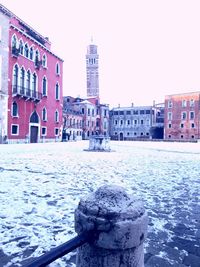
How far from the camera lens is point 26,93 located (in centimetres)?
2619

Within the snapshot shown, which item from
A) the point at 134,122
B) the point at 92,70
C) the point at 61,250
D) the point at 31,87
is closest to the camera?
the point at 61,250

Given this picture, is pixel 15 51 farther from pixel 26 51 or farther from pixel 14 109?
pixel 14 109

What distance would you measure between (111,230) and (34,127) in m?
28.1

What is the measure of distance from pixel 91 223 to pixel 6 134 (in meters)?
24.2

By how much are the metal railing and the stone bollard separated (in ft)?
0.12

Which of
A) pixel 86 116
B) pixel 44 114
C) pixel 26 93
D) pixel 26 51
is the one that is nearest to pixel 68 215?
pixel 26 93

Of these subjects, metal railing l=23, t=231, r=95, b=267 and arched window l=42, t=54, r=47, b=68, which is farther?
arched window l=42, t=54, r=47, b=68

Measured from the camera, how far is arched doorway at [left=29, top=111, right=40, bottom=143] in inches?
1086

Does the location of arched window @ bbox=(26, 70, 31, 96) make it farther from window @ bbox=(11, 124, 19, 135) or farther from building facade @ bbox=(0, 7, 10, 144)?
window @ bbox=(11, 124, 19, 135)

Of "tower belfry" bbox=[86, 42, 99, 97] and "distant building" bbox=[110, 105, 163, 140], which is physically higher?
"tower belfry" bbox=[86, 42, 99, 97]

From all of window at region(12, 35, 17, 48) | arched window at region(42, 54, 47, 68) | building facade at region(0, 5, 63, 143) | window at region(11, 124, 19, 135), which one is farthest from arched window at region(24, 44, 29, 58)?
Answer: window at region(11, 124, 19, 135)

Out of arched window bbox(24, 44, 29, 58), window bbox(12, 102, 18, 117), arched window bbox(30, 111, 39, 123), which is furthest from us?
arched window bbox(30, 111, 39, 123)

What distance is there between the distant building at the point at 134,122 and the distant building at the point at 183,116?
804 cm

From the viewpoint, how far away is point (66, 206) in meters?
4.00
